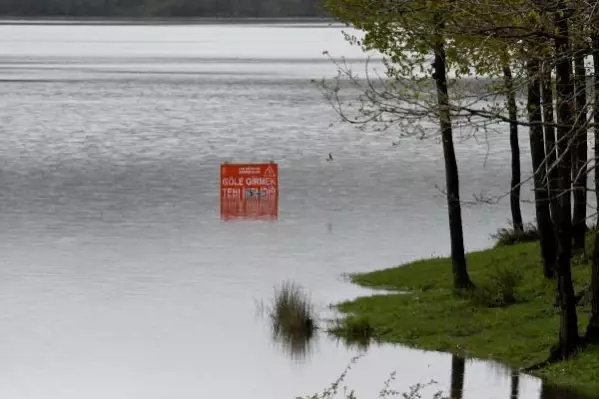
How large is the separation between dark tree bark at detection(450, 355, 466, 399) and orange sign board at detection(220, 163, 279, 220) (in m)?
21.2

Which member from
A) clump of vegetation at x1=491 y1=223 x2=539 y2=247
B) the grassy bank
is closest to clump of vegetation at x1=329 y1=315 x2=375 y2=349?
the grassy bank

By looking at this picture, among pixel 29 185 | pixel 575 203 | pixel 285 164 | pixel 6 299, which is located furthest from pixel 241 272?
pixel 285 164

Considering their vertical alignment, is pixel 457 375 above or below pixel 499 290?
below

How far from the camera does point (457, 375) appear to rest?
2173 cm

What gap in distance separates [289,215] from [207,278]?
12.1m

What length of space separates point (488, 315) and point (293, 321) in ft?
10.1

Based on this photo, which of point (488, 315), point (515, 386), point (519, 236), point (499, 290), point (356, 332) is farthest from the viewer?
point (519, 236)

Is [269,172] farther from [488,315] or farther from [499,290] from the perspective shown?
[488,315]

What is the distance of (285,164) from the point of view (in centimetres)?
6216

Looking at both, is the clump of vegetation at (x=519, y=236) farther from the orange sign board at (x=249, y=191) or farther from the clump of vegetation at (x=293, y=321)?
the orange sign board at (x=249, y=191)

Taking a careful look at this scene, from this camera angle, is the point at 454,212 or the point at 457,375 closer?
the point at 457,375

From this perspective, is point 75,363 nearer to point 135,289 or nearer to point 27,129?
point 135,289

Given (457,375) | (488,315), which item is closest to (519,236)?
(488,315)

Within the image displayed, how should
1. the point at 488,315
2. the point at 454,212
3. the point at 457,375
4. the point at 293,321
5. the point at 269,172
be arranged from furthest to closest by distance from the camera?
the point at 269,172 < the point at 454,212 < the point at 293,321 < the point at 488,315 < the point at 457,375
